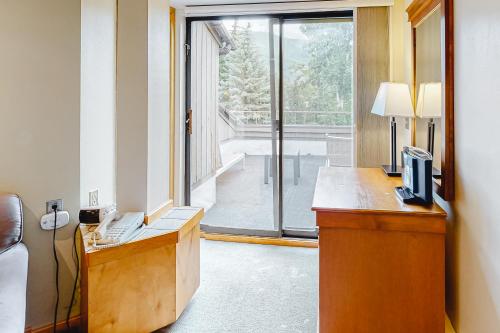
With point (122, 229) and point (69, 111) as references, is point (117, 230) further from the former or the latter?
point (69, 111)

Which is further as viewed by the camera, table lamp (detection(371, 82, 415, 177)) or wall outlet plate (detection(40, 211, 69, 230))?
table lamp (detection(371, 82, 415, 177))

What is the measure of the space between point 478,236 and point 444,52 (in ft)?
2.76

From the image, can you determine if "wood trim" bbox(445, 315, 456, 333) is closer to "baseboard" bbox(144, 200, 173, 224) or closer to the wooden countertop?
the wooden countertop

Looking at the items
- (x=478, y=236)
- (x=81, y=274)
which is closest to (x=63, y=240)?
(x=81, y=274)

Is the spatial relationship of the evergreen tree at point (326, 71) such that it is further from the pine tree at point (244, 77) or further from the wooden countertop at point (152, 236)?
the wooden countertop at point (152, 236)

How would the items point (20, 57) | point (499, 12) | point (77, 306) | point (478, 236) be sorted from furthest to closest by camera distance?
point (77, 306)
point (20, 57)
point (478, 236)
point (499, 12)

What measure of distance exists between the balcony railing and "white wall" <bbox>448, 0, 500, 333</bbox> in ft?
5.90

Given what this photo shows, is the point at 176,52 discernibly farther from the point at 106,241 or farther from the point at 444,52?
the point at 444,52

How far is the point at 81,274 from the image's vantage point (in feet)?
6.35

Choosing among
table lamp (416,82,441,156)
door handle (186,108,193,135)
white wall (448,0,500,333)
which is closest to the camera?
white wall (448,0,500,333)

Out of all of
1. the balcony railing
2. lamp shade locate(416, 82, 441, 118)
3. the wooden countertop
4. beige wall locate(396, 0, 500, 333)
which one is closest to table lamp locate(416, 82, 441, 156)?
lamp shade locate(416, 82, 441, 118)

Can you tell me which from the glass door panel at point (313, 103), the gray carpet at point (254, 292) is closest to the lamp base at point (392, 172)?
the glass door panel at point (313, 103)

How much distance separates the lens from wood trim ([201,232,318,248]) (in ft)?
11.1

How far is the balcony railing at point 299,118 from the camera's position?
3.35 m
